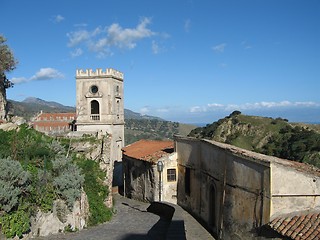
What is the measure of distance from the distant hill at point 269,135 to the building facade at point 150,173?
31194 mm

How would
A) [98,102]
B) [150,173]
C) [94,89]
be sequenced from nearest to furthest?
[150,173] < [98,102] < [94,89]

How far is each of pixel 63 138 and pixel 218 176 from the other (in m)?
11.2

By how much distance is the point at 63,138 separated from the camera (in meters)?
23.5

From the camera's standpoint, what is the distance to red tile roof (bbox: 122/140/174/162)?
26.6 m

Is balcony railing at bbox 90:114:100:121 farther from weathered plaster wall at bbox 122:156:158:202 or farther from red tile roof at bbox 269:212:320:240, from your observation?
red tile roof at bbox 269:212:320:240

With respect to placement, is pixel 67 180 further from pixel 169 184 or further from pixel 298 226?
pixel 298 226

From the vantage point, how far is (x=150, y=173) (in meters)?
26.1

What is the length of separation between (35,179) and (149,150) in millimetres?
13853

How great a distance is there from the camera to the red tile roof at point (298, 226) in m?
11.0

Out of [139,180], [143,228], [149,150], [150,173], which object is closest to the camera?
Result: [143,228]

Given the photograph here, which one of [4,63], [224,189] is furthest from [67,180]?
[4,63]

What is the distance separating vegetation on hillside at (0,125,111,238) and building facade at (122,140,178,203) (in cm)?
417

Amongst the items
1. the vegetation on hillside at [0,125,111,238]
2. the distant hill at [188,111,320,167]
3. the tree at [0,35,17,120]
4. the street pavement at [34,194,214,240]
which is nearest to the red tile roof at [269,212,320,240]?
the street pavement at [34,194,214,240]

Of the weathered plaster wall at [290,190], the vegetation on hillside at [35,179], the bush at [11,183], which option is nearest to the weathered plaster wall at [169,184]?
the vegetation on hillside at [35,179]
